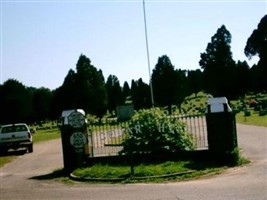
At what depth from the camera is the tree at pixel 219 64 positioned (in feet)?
227

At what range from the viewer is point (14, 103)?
7919cm

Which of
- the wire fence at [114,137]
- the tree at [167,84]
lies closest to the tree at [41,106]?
the tree at [167,84]

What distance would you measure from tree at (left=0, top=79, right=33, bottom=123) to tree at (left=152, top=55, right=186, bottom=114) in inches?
962

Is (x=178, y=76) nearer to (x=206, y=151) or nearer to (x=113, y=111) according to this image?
(x=113, y=111)

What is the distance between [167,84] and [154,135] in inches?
2595

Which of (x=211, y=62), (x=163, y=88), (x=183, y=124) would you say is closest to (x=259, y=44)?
(x=211, y=62)

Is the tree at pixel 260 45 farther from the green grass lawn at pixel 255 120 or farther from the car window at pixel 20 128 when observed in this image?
the car window at pixel 20 128

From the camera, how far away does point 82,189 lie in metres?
11.9

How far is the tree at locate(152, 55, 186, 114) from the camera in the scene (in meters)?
80.2

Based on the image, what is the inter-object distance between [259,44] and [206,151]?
66.8 m

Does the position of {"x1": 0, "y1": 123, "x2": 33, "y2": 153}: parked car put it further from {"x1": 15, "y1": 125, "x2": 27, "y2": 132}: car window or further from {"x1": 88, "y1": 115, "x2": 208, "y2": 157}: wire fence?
{"x1": 88, "y1": 115, "x2": 208, "y2": 157}: wire fence

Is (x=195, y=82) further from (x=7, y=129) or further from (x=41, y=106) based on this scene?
(x=7, y=129)

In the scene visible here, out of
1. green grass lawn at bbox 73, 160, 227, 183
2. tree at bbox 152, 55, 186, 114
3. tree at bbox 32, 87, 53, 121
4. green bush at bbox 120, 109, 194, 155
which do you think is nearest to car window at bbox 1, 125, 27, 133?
green bush at bbox 120, 109, 194, 155

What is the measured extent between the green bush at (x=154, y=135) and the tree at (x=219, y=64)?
176 feet
